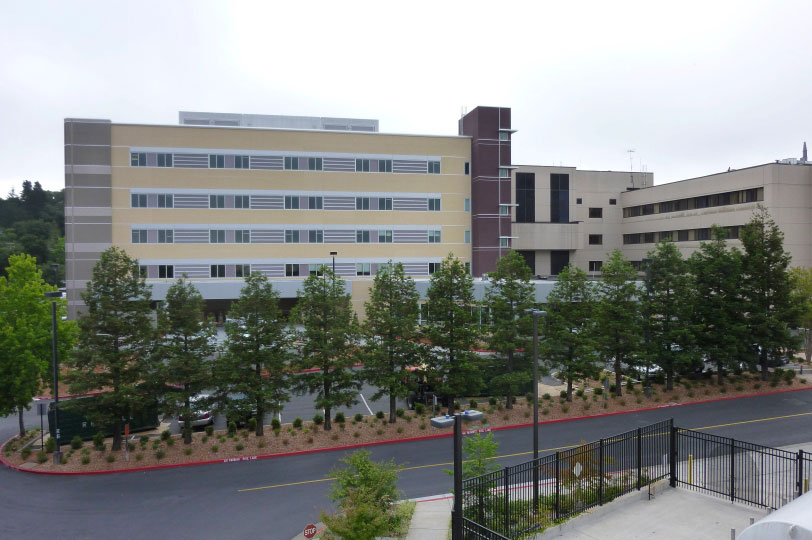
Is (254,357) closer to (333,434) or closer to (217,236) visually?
(333,434)

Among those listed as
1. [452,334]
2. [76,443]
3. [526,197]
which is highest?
[526,197]

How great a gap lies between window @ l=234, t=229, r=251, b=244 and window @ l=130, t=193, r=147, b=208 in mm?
8490

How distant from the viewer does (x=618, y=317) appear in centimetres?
3138

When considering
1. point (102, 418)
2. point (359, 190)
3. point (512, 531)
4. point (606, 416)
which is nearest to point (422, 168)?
point (359, 190)

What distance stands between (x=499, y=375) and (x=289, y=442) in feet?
36.4

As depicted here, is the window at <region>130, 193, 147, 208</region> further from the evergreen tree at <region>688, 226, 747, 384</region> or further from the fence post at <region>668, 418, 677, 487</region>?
the fence post at <region>668, 418, 677, 487</region>

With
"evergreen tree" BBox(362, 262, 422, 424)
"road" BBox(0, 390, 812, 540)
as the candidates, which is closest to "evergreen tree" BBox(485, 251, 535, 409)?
"road" BBox(0, 390, 812, 540)

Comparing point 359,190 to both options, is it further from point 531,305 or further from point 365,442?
point 365,442

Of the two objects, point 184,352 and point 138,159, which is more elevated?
point 138,159

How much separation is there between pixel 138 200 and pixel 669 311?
45023mm

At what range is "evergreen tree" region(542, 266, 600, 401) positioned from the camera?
29844 millimetres

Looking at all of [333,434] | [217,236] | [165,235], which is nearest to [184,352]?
[333,434]

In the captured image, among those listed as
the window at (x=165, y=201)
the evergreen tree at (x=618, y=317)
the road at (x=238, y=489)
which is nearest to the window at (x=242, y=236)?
→ the window at (x=165, y=201)

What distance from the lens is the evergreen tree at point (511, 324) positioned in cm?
2897
